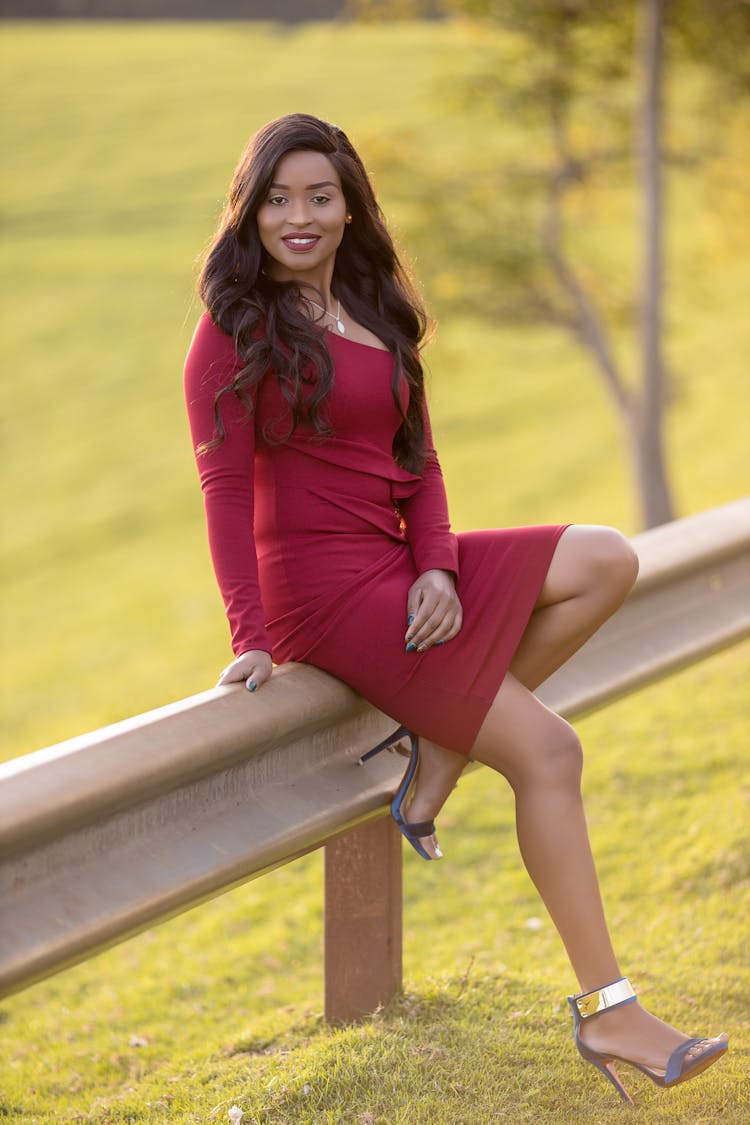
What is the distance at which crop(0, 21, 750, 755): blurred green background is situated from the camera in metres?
10.9

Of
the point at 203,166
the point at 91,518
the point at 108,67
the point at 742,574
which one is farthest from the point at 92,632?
the point at 108,67

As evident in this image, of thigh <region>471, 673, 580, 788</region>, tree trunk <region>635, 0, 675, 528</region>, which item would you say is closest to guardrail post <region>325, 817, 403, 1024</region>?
thigh <region>471, 673, 580, 788</region>

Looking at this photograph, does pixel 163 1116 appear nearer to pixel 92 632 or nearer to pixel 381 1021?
pixel 381 1021

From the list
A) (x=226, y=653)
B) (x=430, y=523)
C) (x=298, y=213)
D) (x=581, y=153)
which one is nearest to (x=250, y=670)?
(x=430, y=523)

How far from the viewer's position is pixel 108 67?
40.6 meters

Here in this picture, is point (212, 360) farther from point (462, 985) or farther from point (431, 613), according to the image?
point (462, 985)

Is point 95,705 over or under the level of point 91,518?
over

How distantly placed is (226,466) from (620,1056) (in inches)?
58.5

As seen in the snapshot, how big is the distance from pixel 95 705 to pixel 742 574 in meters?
6.72

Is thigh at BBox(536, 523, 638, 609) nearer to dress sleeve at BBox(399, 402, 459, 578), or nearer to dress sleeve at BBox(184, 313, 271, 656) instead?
dress sleeve at BBox(399, 402, 459, 578)

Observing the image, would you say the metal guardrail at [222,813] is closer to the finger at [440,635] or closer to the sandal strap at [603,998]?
the finger at [440,635]

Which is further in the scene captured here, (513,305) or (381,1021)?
(513,305)

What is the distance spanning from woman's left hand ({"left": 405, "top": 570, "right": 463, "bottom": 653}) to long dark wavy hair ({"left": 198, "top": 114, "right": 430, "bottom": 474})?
0.44m

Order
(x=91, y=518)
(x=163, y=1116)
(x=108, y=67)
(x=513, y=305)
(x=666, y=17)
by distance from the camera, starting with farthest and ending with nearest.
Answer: (x=108, y=67) → (x=91, y=518) → (x=513, y=305) → (x=666, y=17) → (x=163, y=1116)
